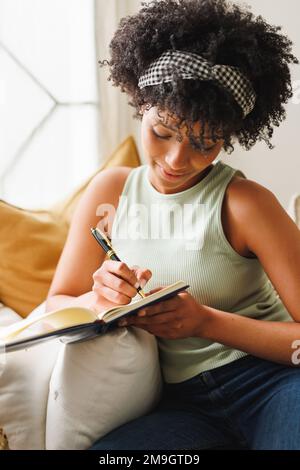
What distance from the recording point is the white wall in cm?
181

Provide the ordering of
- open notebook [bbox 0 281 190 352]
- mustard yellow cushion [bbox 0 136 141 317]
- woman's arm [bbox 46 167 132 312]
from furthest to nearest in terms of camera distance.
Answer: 1. mustard yellow cushion [bbox 0 136 141 317]
2. woman's arm [bbox 46 167 132 312]
3. open notebook [bbox 0 281 190 352]

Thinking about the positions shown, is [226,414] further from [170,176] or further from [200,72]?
[200,72]

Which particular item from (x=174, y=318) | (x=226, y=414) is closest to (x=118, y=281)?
(x=174, y=318)

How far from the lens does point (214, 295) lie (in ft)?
3.82

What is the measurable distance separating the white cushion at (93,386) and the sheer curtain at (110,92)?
111cm

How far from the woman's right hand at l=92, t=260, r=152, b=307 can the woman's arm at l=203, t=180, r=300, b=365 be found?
148 millimetres

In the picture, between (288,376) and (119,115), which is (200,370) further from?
(119,115)

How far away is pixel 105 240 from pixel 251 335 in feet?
1.01

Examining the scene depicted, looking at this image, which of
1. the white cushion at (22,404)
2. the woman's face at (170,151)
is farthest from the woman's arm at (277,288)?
the white cushion at (22,404)

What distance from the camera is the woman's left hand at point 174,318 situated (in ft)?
3.29

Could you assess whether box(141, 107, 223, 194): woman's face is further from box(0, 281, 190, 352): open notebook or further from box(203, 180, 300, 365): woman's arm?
box(0, 281, 190, 352): open notebook

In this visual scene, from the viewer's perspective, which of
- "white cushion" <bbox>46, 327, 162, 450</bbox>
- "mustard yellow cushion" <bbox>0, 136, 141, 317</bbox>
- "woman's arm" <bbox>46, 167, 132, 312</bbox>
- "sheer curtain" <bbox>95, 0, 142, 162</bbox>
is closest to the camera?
"white cushion" <bbox>46, 327, 162, 450</bbox>

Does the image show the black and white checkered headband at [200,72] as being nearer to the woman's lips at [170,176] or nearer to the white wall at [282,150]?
the woman's lips at [170,176]

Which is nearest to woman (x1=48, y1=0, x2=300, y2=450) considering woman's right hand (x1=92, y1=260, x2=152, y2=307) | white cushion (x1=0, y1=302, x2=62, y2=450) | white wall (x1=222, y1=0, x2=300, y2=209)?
woman's right hand (x1=92, y1=260, x2=152, y2=307)
